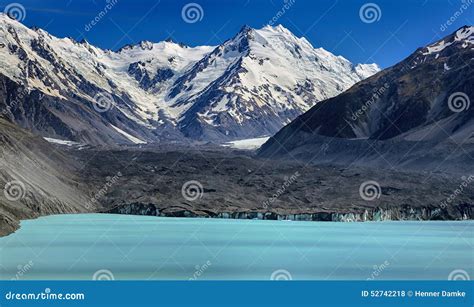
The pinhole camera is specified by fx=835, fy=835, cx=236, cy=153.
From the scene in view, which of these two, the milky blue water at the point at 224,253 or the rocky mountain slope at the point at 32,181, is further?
the rocky mountain slope at the point at 32,181

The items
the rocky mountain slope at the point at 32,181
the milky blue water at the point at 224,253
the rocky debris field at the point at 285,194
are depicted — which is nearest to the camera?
the milky blue water at the point at 224,253

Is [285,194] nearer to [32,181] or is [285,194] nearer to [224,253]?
[32,181]

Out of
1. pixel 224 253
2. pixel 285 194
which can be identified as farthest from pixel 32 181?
pixel 224 253

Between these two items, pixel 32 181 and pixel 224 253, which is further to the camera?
pixel 32 181

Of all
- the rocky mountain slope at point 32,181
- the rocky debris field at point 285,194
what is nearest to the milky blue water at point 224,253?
the rocky mountain slope at point 32,181

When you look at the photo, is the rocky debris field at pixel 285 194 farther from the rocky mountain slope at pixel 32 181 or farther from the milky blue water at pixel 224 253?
the milky blue water at pixel 224 253
